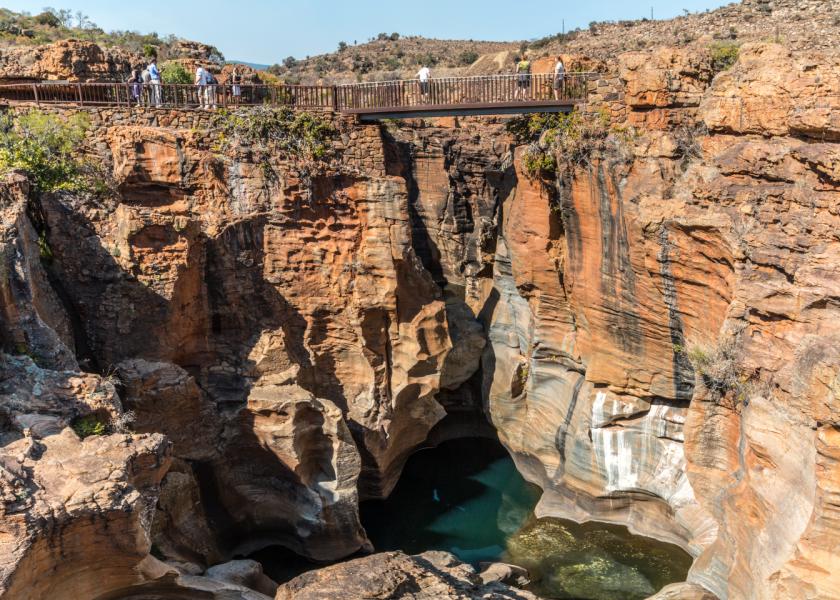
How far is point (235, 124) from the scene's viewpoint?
1402 centimetres

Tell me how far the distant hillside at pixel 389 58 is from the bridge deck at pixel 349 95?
1807 centimetres

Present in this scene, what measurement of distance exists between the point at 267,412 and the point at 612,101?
27.0 feet

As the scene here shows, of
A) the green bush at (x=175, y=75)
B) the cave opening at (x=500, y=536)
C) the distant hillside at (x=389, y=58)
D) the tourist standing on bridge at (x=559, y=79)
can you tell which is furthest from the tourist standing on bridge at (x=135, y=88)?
the distant hillside at (x=389, y=58)

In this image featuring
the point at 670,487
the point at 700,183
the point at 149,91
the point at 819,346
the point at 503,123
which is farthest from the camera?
the point at 503,123

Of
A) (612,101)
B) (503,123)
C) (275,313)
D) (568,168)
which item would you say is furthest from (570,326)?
(503,123)

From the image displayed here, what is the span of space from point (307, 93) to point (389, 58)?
80.3ft

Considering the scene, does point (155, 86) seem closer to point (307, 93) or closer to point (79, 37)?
point (307, 93)

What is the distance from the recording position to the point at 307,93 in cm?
1501

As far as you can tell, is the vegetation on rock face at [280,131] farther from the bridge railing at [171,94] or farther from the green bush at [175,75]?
the green bush at [175,75]

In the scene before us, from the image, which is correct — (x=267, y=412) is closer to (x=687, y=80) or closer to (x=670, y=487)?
(x=670, y=487)

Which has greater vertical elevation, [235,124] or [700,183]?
[235,124]

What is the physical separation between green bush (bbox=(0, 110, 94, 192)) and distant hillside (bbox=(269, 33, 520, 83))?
66.4 feet

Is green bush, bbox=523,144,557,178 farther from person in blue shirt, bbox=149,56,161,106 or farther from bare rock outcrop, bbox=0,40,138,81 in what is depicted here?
bare rock outcrop, bbox=0,40,138,81

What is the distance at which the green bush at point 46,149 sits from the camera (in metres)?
12.6
